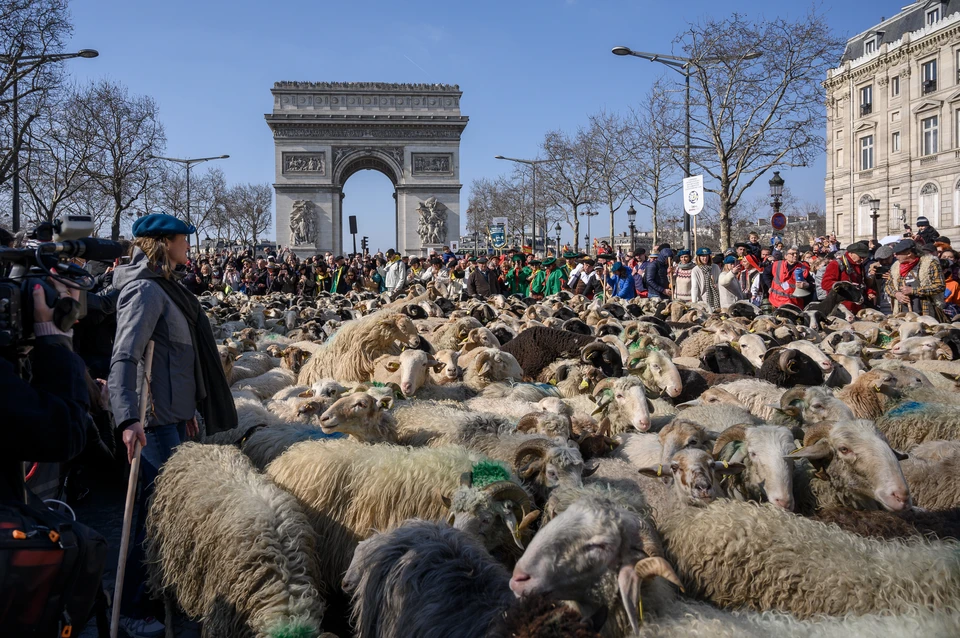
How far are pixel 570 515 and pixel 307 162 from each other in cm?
4406

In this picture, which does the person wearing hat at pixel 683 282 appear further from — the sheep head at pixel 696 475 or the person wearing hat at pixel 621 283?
the sheep head at pixel 696 475

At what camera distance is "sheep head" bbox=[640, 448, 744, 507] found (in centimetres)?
330

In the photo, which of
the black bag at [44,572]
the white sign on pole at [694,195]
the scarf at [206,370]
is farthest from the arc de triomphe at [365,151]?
the black bag at [44,572]

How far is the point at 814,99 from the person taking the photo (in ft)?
70.3

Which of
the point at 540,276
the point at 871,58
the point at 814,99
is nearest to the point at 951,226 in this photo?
the point at 871,58

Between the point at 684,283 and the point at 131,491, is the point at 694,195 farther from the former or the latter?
the point at 131,491

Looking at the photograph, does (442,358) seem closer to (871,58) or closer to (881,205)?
(881,205)

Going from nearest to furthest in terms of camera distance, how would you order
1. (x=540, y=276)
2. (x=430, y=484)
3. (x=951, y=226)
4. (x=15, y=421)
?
(x=15, y=421)
(x=430, y=484)
(x=540, y=276)
(x=951, y=226)

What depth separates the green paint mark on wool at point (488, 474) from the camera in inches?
130

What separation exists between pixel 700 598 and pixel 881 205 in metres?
50.7

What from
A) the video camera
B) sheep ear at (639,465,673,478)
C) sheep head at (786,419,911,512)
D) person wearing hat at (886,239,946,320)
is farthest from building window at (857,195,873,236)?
the video camera

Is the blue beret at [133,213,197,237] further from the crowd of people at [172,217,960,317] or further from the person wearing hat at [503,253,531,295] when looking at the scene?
the person wearing hat at [503,253,531,295]

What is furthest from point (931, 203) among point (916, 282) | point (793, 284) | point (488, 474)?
point (488, 474)

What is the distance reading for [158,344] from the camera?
133 inches
